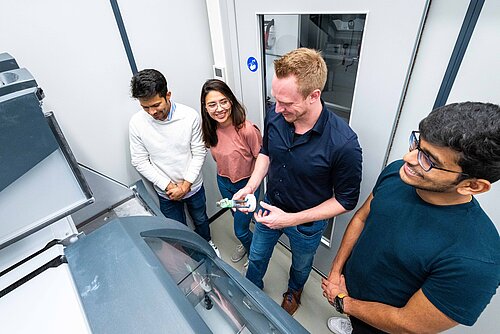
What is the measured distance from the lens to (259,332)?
823 mm

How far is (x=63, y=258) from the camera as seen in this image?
26.7 inches

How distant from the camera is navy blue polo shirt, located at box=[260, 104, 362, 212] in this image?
1.13m

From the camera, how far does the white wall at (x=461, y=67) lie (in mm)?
815

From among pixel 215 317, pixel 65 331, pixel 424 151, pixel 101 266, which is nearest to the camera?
pixel 65 331

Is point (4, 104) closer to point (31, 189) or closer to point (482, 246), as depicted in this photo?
point (31, 189)

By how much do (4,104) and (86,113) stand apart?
3.40ft

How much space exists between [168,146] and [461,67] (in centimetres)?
152

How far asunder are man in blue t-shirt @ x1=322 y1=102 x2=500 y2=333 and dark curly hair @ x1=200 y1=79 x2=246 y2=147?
0.93 m

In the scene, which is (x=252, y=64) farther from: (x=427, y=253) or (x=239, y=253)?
(x=239, y=253)

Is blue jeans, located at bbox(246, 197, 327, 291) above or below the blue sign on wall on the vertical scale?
below

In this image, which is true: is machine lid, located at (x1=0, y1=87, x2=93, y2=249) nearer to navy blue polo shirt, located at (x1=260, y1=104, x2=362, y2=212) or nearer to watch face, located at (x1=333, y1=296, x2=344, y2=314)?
navy blue polo shirt, located at (x1=260, y1=104, x2=362, y2=212)

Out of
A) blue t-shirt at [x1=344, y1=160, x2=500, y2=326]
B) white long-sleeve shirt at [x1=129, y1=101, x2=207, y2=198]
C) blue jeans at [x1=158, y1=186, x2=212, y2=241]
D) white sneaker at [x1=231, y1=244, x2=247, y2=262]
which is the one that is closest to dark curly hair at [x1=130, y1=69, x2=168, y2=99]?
white long-sleeve shirt at [x1=129, y1=101, x2=207, y2=198]

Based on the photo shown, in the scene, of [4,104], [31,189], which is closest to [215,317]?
[31,189]

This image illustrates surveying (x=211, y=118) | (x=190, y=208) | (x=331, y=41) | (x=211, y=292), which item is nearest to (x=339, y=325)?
(x=211, y=292)
